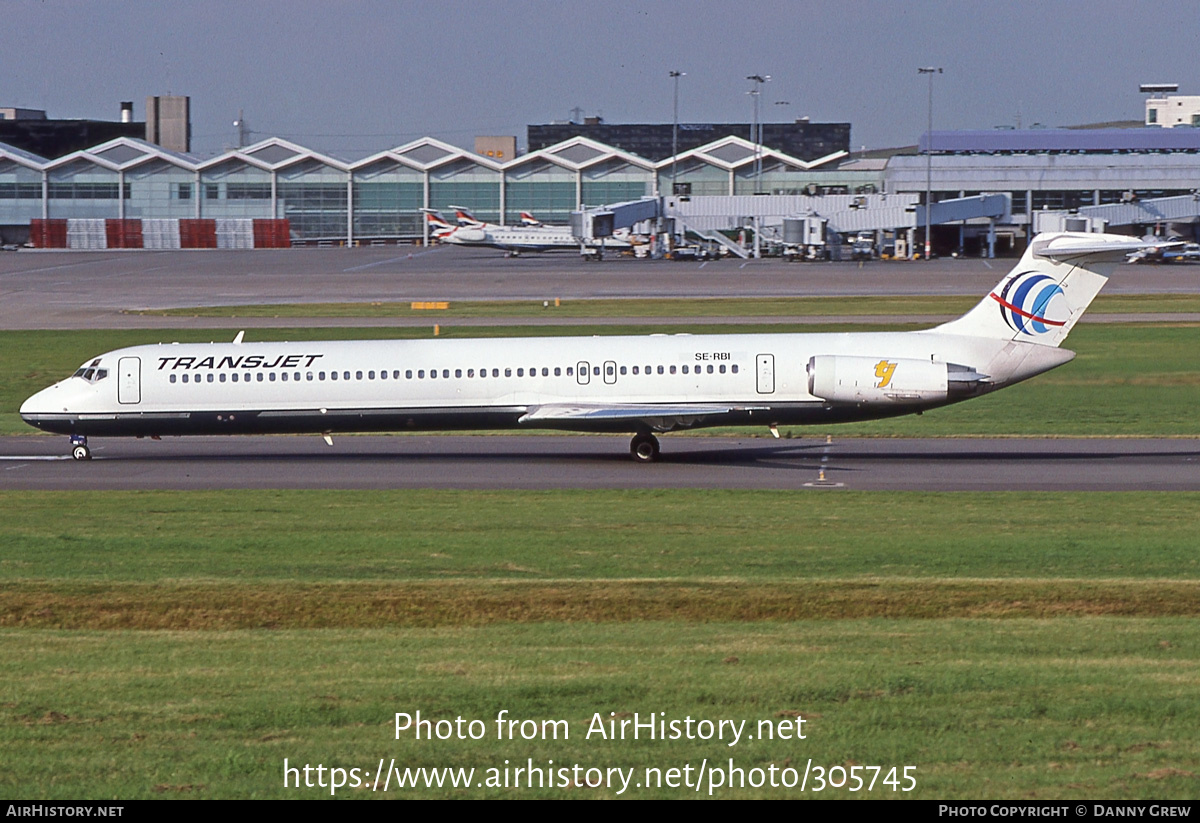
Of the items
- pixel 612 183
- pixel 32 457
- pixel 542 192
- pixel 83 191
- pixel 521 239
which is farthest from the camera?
pixel 542 192

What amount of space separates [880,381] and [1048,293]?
4.34 metres

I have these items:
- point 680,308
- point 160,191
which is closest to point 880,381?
point 680,308

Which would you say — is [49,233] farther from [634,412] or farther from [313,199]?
[634,412]

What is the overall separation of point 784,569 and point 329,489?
13.0m

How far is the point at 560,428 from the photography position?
32562 mm

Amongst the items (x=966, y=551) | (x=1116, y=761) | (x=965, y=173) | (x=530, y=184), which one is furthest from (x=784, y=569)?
(x=530, y=184)

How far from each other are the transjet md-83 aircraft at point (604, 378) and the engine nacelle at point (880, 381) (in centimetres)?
3

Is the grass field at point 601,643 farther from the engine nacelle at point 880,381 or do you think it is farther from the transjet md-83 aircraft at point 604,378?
the transjet md-83 aircraft at point 604,378

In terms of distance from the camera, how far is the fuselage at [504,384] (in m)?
32.2

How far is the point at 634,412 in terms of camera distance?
32.4 m

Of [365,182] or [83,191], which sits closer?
[83,191]

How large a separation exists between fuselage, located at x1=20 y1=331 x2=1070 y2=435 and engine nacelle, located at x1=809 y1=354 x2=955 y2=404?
5cm

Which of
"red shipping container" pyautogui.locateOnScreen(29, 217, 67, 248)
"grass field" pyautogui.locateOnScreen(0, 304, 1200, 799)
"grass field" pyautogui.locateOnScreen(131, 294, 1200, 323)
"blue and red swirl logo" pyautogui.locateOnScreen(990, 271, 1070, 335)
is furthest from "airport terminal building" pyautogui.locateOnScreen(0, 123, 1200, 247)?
"grass field" pyautogui.locateOnScreen(0, 304, 1200, 799)

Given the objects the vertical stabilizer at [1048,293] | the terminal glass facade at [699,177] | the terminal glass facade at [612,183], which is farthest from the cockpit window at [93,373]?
the terminal glass facade at [612,183]
